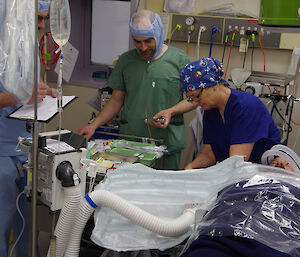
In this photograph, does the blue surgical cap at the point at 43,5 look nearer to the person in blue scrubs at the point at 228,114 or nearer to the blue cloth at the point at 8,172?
the blue cloth at the point at 8,172

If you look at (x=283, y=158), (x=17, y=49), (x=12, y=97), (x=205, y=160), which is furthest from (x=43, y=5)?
(x=283, y=158)

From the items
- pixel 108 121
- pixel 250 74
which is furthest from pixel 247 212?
pixel 250 74

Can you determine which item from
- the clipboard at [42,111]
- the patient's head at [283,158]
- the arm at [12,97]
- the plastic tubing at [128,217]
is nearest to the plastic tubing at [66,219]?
the plastic tubing at [128,217]

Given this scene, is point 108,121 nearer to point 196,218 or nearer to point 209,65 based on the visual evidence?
point 209,65

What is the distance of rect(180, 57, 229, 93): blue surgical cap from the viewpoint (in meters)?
1.94

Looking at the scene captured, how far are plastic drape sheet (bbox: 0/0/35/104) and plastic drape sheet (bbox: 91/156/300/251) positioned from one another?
0.45 meters

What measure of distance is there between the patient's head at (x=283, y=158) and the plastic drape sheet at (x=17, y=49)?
38.0 inches

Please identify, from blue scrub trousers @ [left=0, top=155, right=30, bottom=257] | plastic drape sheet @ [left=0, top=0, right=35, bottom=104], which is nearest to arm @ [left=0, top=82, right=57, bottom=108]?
blue scrub trousers @ [left=0, top=155, right=30, bottom=257]

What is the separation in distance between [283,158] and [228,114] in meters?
0.54

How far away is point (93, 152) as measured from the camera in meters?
2.17

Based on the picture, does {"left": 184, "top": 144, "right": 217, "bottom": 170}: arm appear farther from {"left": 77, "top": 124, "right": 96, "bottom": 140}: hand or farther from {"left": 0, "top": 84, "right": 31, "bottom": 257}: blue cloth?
{"left": 0, "top": 84, "right": 31, "bottom": 257}: blue cloth

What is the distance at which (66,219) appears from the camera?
134 centimetres

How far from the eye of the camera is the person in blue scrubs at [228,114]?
1.88 m

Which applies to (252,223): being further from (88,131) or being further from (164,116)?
(88,131)
